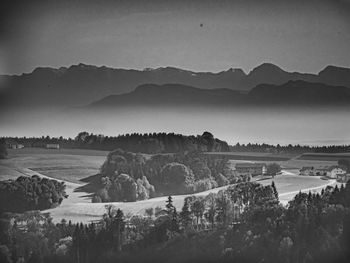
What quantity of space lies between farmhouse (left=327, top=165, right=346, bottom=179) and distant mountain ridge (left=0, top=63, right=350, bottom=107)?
825mm

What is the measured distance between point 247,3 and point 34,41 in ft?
6.63

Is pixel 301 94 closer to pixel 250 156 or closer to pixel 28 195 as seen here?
pixel 250 156

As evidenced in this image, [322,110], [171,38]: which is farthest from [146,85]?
[322,110]

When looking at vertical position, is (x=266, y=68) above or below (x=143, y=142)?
above

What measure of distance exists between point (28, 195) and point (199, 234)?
1.57 m

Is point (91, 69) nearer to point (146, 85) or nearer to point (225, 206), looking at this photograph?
point (146, 85)

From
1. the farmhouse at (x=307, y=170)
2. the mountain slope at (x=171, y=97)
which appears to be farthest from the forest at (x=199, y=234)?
the mountain slope at (x=171, y=97)

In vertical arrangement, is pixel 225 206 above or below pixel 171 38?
below

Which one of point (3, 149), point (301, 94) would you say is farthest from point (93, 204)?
point (301, 94)

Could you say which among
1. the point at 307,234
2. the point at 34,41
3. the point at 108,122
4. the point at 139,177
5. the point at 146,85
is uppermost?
the point at 34,41

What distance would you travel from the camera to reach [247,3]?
5.59m

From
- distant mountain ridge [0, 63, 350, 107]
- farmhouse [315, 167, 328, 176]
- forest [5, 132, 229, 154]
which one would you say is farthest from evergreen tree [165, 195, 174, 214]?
farmhouse [315, 167, 328, 176]

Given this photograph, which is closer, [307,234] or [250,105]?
[307,234]

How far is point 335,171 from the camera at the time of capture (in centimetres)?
563
